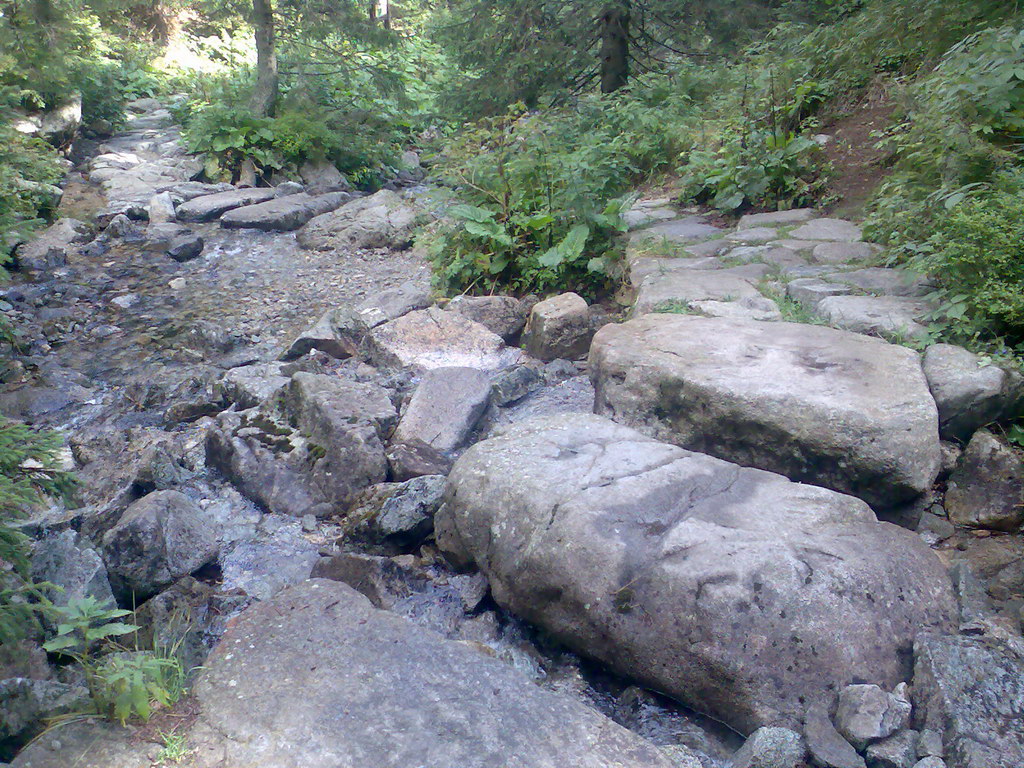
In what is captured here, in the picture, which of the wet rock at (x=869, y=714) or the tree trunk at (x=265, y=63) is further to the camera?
the tree trunk at (x=265, y=63)

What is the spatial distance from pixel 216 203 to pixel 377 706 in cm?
980

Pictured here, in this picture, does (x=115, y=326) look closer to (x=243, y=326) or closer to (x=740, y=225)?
(x=243, y=326)

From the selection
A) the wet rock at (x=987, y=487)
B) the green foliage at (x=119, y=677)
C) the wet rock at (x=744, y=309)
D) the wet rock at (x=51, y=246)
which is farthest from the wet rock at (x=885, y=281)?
A: the wet rock at (x=51, y=246)

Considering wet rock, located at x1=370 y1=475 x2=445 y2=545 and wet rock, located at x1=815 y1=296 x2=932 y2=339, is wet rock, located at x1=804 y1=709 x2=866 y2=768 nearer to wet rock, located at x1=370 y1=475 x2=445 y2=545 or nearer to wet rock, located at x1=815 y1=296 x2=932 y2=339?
wet rock, located at x1=370 y1=475 x2=445 y2=545

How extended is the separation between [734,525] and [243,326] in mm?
5560

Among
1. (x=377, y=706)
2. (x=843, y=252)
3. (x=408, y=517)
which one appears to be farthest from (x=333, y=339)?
(x=377, y=706)

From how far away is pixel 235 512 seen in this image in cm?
445

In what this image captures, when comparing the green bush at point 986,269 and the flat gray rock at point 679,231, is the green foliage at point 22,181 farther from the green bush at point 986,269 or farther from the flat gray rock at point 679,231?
the green bush at point 986,269

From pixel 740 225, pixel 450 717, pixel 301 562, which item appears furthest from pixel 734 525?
pixel 740 225

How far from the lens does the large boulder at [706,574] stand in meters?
2.68

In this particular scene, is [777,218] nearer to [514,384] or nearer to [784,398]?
[514,384]

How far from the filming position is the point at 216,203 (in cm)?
1085

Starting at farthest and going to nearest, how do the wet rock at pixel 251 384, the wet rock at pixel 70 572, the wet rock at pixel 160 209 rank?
the wet rock at pixel 160 209, the wet rock at pixel 251 384, the wet rock at pixel 70 572

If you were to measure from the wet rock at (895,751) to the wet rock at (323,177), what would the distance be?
37.8 feet
